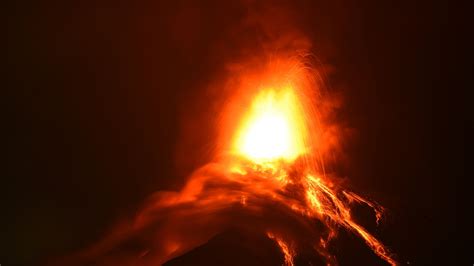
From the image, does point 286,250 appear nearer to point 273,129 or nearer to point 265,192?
point 265,192

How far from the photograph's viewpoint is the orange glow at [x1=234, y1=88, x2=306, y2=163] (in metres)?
16.7

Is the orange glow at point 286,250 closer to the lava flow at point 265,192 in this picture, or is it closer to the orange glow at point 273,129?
the lava flow at point 265,192

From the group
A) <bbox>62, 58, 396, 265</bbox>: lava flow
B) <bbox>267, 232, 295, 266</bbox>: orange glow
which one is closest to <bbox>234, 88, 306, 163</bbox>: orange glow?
<bbox>62, 58, 396, 265</bbox>: lava flow

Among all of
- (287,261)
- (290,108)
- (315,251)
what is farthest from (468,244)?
(287,261)

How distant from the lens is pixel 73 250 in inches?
498

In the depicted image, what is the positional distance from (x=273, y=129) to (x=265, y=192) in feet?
10.9

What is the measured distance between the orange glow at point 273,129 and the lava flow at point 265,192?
0.03m

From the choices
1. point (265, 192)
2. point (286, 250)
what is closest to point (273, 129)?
point (265, 192)

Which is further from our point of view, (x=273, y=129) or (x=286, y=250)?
(x=273, y=129)

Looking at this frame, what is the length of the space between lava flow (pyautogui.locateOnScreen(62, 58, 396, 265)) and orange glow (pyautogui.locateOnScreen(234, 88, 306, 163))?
33mm

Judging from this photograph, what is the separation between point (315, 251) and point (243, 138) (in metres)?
5.91

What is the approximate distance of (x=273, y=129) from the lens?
17.0 m

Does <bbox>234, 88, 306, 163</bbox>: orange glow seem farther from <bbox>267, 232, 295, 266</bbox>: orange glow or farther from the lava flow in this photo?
<bbox>267, 232, 295, 266</bbox>: orange glow

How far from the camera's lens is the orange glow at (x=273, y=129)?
54.8ft
